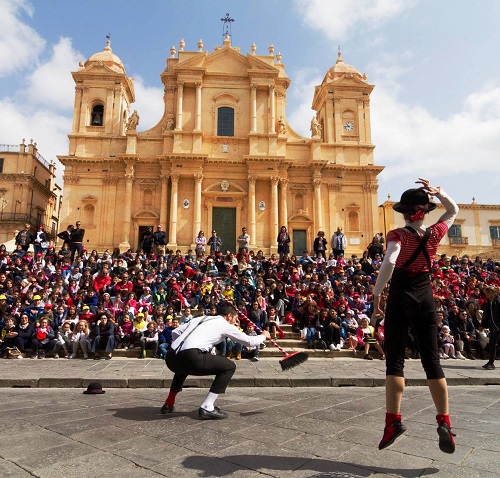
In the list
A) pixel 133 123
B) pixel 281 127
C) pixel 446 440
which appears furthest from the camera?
pixel 281 127

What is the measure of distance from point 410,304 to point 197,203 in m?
26.0

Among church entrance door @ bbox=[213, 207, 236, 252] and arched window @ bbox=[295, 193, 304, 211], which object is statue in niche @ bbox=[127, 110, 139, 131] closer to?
church entrance door @ bbox=[213, 207, 236, 252]

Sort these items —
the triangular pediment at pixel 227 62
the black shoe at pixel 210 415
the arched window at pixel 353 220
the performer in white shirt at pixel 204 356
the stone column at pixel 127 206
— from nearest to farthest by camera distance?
the black shoe at pixel 210 415 → the performer in white shirt at pixel 204 356 → the stone column at pixel 127 206 → the arched window at pixel 353 220 → the triangular pediment at pixel 227 62

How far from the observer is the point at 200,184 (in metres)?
29.0

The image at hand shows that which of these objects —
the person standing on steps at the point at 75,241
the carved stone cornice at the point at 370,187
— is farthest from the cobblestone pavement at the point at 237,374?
the carved stone cornice at the point at 370,187

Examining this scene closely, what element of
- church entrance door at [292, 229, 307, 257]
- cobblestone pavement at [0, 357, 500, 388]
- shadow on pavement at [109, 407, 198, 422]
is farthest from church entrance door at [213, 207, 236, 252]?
shadow on pavement at [109, 407, 198, 422]

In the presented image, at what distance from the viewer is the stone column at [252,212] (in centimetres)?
2844

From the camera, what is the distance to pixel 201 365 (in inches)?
189

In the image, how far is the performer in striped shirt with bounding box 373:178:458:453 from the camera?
130 inches

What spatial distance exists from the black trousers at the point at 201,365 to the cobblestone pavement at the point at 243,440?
41cm

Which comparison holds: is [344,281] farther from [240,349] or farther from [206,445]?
[206,445]

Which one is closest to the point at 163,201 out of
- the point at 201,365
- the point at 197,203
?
the point at 197,203

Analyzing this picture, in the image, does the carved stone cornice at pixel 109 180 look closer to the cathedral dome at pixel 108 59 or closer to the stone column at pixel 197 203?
the stone column at pixel 197 203

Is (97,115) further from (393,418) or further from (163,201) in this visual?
(393,418)
